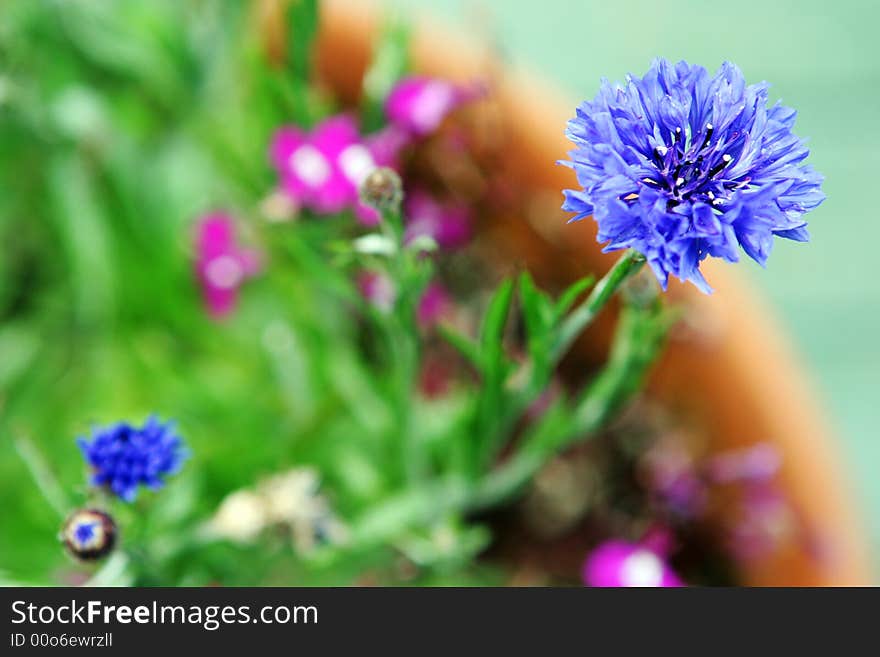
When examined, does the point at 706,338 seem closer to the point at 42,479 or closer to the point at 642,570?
Result: the point at 642,570

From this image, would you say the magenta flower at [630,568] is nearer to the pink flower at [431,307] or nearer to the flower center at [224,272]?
the pink flower at [431,307]

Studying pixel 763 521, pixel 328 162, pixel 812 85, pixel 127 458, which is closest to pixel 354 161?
pixel 328 162

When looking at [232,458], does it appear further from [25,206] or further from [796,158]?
[796,158]

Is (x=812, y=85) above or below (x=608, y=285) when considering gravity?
above

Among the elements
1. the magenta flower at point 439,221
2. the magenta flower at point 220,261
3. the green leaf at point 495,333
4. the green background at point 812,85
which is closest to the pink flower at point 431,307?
the magenta flower at point 439,221

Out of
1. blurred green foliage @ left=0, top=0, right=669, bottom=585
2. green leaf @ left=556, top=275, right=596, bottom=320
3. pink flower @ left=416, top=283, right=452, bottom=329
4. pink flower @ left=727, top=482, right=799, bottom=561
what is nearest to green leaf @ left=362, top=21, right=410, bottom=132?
blurred green foliage @ left=0, top=0, right=669, bottom=585

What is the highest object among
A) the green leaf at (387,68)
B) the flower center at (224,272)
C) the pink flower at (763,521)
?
the green leaf at (387,68)
